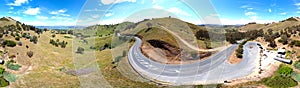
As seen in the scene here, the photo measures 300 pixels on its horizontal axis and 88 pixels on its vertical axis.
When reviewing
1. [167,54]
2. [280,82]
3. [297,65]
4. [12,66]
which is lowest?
[280,82]

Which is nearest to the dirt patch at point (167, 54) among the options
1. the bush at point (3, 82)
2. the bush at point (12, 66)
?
the bush at point (12, 66)

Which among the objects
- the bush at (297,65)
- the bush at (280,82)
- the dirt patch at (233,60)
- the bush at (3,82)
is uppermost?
the bush at (3,82)

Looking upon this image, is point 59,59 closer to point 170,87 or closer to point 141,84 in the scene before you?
point 141,84

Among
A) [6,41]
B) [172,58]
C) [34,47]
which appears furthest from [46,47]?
[172,58]

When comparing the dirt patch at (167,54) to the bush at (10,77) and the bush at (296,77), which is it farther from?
the bush at (10,77)

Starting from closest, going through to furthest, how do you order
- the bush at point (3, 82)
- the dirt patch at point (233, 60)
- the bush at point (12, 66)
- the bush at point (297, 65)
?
1. the bush at point (3, 82)
2. the bush at point (12, 66)
3. the bush at point (297, 65)
4. the dirt patch at point (233, 60)

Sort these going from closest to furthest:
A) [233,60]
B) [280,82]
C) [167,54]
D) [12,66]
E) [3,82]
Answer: [3,82], [280,82], [12,66], [233,60], [167,54]

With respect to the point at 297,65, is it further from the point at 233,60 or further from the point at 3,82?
the point at 3,82

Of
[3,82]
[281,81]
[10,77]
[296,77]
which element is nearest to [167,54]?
[296,77]

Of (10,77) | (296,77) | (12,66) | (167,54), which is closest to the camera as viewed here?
(10,77)

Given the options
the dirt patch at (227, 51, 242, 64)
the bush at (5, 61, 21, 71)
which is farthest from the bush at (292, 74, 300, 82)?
the bush at (5, 61, 21, 71)

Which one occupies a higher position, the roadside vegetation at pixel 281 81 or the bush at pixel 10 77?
the bush at pixel 10 77
